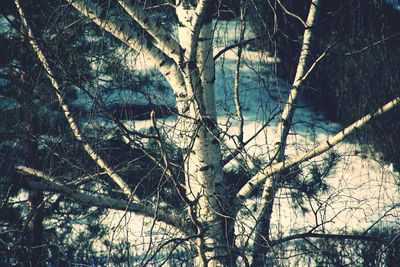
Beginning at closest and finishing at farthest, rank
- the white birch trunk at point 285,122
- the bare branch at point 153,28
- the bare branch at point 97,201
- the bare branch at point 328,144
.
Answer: the bare branch at point 153,28 < the bare branch at point 328,144 < the bare branch at point 97,201 < the white birch trunk at point 285,122

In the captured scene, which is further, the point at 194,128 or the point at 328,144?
the point at 328,144

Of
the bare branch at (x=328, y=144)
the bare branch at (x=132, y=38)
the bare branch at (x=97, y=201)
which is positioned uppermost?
the bare branch at (x=132, y=38)

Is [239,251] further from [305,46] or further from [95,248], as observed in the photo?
[95,248]

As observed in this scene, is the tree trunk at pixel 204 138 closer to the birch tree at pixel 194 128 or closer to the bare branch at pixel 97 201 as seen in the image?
the birch tree at pixel 194 128

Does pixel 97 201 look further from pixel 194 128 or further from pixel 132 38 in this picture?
pixel 132 38

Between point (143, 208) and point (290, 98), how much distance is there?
47.3 inches

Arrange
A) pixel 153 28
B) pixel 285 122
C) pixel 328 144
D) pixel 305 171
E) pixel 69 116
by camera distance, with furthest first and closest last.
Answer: pixel 305 171, pixel 285 122, pixel 328 144, pixel 69 116, pixel 153 28

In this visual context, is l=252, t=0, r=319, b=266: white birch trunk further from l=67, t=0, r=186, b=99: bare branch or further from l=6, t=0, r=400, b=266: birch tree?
l=67, t=0, r=186, b=99: bare branch

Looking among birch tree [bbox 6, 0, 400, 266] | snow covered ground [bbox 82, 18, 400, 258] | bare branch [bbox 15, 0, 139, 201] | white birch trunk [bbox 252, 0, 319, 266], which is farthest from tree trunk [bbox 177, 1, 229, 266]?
bare branch [bbox 15, 0, 139, 201]

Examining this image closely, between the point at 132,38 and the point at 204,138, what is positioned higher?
the point at 132,38

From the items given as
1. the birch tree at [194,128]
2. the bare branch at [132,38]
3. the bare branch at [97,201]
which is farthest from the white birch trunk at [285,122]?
the bare branch at [132,38]

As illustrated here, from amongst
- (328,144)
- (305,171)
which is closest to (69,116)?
(328,144)

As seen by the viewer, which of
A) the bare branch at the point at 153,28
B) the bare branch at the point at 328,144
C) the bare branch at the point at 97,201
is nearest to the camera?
the bare branch at the point at 153,28

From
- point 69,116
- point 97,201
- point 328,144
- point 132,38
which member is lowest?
point 97,201
